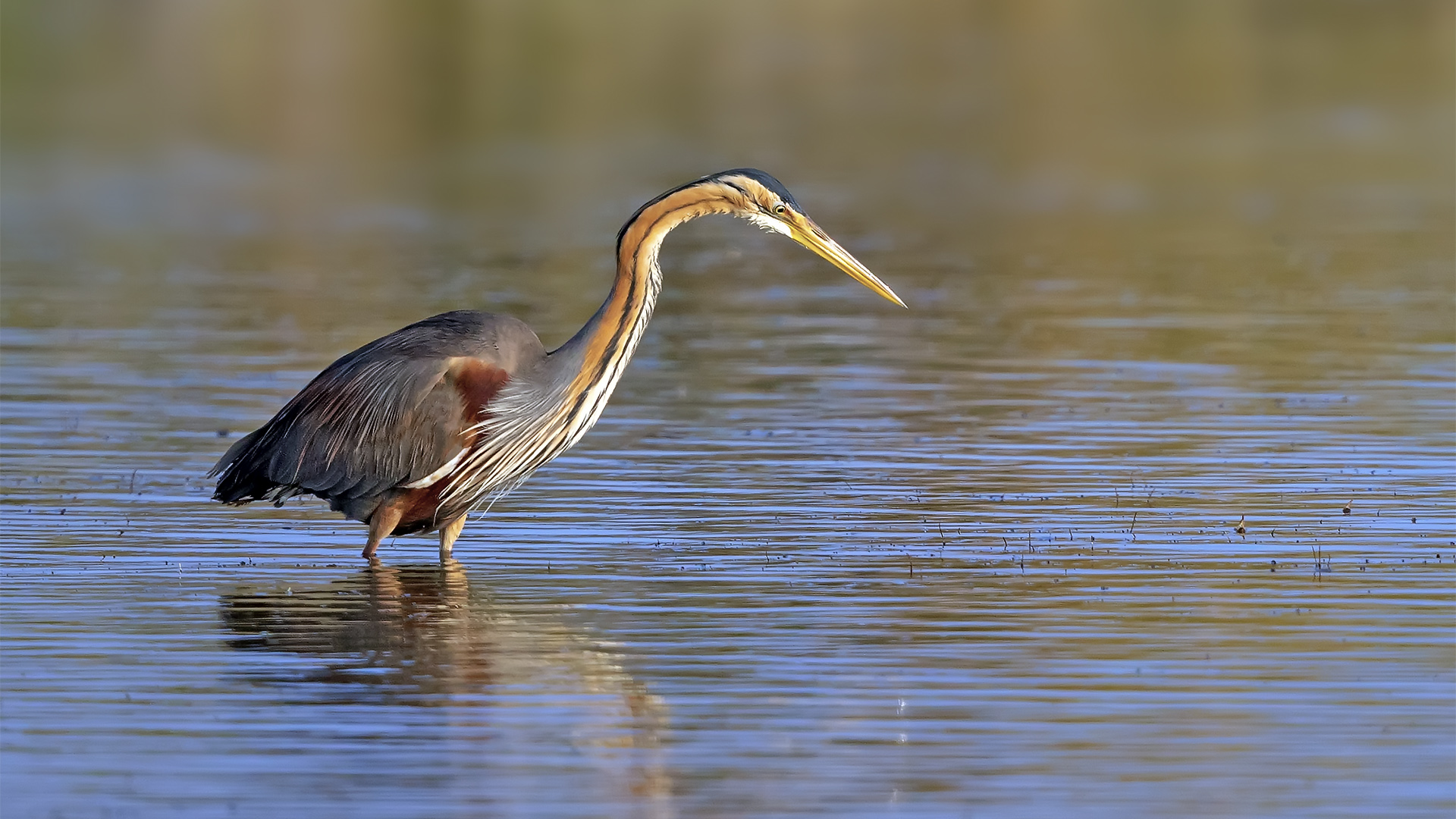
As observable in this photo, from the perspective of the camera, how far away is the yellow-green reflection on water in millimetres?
7988

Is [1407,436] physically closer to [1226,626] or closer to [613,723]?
[1226,626]

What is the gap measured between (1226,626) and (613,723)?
261 centimetres

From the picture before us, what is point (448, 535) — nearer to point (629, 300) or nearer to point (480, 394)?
point (480, 394)

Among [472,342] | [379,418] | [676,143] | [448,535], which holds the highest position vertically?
[676,143]

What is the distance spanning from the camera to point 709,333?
20172 mm

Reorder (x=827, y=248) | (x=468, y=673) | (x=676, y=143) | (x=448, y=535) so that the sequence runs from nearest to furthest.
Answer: (x=468, y=673), (x=827, y=248), (x=448, y=535), (x=676, y=143)

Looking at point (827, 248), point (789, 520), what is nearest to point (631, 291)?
point (827, 248)

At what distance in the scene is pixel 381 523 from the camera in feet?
37.3

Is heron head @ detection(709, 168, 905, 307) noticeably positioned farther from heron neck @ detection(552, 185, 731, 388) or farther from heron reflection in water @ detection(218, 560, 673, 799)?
heron reflection in water @ detection(218, 560, 673, 799)

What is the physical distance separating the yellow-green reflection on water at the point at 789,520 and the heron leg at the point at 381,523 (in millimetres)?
208

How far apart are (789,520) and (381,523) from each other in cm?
201

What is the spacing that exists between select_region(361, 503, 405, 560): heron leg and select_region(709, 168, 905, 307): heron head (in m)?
2.02

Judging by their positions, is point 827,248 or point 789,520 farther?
point 789,520

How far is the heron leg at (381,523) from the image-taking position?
1134 centimetres
